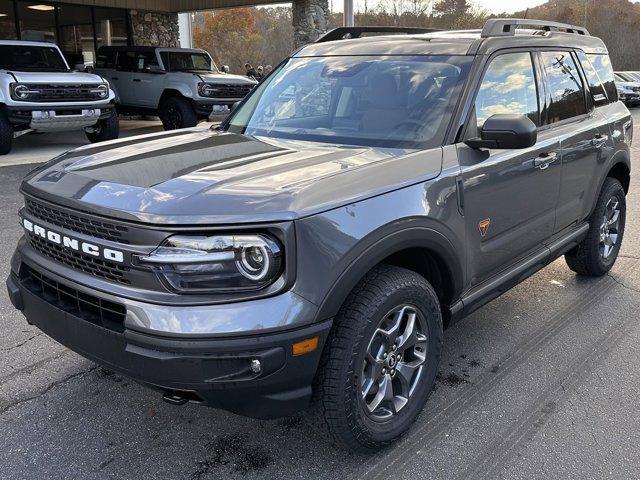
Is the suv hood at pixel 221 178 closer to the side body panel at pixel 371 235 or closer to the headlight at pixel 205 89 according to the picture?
the side body panel at pixel 371 235

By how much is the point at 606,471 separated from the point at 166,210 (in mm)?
A: 2153

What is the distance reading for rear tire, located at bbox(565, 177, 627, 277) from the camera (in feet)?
15.2

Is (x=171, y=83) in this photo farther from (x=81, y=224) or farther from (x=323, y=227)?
(x=323, y=227)

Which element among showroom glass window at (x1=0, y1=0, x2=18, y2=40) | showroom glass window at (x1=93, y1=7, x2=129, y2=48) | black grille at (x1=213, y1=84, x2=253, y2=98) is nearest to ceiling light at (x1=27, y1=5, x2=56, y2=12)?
showroom glass window at (x1=0, y1=0, x2=18, y2=40)

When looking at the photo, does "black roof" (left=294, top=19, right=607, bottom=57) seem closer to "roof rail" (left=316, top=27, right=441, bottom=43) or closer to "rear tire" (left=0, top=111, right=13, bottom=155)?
"roof rail" (left=316, top=27, right=441, bottom=43)

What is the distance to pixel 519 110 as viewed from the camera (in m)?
3.62

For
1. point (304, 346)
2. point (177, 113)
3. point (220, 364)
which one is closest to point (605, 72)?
point (304, 346)

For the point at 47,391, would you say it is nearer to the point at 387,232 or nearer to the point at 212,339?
the point at 212,339

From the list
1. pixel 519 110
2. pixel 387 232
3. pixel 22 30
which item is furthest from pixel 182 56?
pixel 387 232

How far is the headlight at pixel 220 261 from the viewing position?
2197 millimetres

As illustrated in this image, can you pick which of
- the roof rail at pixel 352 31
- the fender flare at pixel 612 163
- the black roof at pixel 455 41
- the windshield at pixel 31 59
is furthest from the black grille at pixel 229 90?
the fender flare at pixel 612 163

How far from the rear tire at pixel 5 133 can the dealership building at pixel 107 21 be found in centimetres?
524

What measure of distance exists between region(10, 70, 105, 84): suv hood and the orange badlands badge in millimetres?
9857

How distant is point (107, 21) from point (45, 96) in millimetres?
9386
